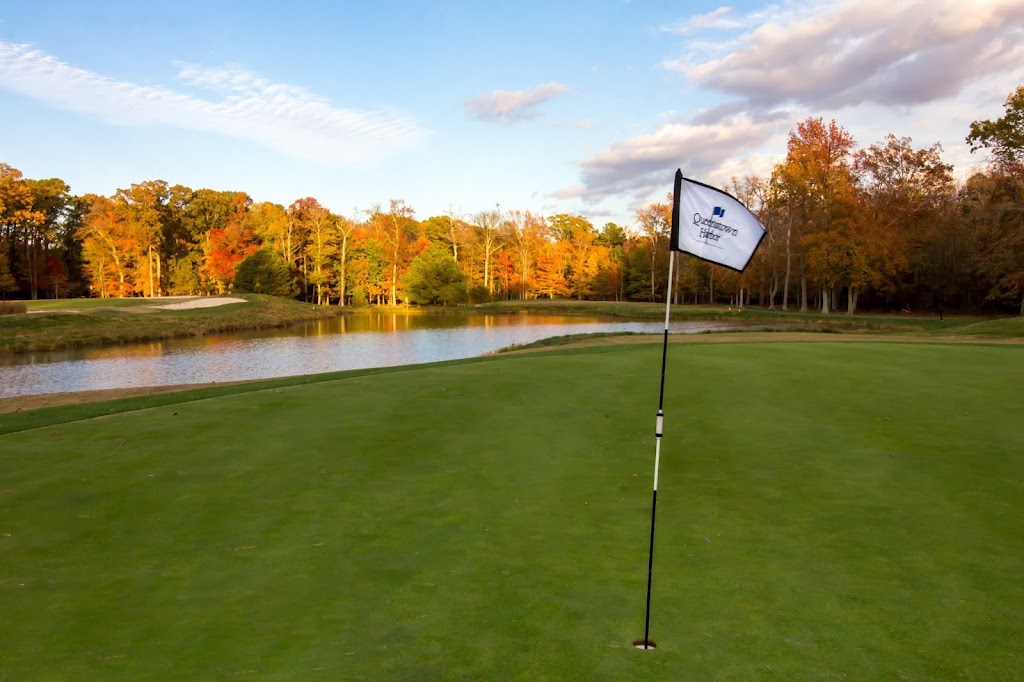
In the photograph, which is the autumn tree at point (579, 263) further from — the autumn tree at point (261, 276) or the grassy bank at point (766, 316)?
the autumn tree at point (261, 276)

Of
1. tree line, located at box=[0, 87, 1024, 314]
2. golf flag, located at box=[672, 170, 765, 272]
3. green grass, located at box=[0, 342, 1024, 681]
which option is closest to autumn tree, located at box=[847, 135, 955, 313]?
tree line, located at box=[0, 87, 1024, 314]

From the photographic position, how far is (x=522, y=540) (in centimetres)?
629

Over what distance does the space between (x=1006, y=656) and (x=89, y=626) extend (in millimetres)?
6633

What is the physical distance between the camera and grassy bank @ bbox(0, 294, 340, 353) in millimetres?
35375

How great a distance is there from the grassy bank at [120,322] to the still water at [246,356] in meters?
2.19

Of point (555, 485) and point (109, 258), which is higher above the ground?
point (109, 258)

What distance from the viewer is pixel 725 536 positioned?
252 inches

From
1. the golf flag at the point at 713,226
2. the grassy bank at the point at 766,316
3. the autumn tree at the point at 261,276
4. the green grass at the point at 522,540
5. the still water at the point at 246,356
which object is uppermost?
the autumn tree at the point at 261,276

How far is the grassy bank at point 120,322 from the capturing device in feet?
116

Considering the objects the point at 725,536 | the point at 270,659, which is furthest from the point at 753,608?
the point at 270,659

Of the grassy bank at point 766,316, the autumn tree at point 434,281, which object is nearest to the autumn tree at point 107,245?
the autumn tree at point 434,281

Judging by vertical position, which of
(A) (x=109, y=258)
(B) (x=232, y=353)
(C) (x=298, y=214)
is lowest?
(B) (x=232, y=353)

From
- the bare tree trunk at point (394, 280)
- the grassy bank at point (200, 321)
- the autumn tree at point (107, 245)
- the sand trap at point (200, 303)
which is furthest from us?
the bare tree trunk at point (394, 280)

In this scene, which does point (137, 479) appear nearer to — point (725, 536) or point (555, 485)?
point (555, 485)
